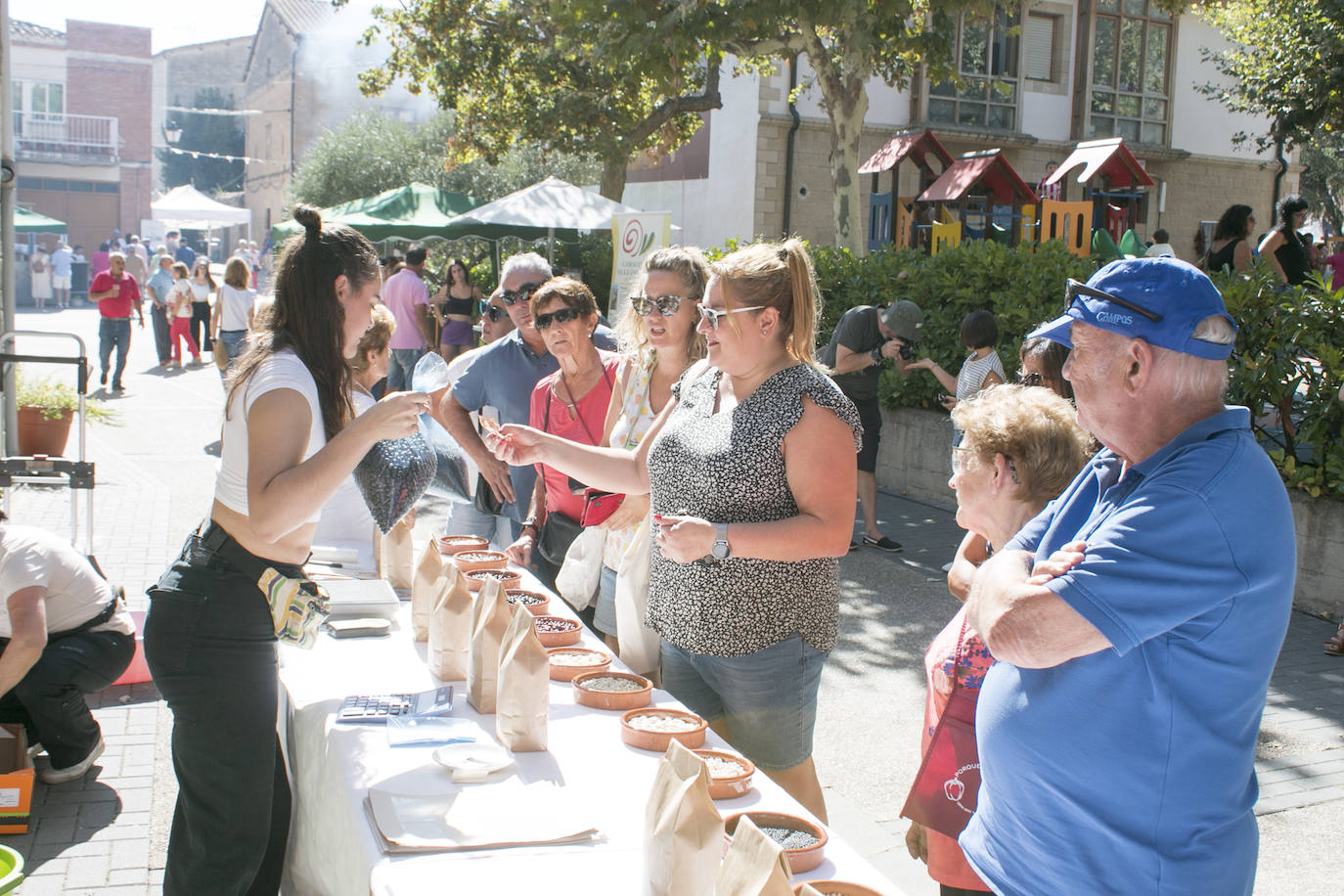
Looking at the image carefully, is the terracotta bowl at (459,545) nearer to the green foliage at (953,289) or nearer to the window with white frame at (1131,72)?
the green foliage at (953,289)

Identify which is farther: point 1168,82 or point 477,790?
point 1168,82

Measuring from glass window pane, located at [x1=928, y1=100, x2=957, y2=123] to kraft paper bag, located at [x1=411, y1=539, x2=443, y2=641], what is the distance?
23.2 metres

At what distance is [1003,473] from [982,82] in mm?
24662

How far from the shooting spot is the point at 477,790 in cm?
214

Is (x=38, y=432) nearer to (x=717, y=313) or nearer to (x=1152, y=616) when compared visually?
(x=717, y=313)

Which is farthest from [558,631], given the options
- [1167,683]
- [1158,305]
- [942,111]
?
[942,111]

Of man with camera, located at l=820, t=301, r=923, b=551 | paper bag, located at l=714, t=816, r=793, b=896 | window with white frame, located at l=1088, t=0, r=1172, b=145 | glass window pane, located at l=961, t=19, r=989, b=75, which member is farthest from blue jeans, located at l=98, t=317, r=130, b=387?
window with white frame, located at l=1088, t=0, r=1172, b=145

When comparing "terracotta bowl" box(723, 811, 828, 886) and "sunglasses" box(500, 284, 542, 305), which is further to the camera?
"sunglasses" box(500, 284, 542, 305)

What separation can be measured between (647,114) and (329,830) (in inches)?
734

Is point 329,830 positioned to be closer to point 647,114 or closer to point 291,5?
point 647,114

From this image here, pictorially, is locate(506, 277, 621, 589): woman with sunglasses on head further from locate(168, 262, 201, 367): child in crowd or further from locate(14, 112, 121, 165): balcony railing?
locate(14, 112, 121, 165): balcony railing

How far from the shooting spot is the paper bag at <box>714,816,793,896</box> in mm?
1452

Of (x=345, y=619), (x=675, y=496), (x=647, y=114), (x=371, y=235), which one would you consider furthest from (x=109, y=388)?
(x=675, y=496)

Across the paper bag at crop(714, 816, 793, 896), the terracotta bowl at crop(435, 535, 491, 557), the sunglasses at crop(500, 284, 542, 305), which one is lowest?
the terracotta bowl at crop(435, 535, 491, 557)
